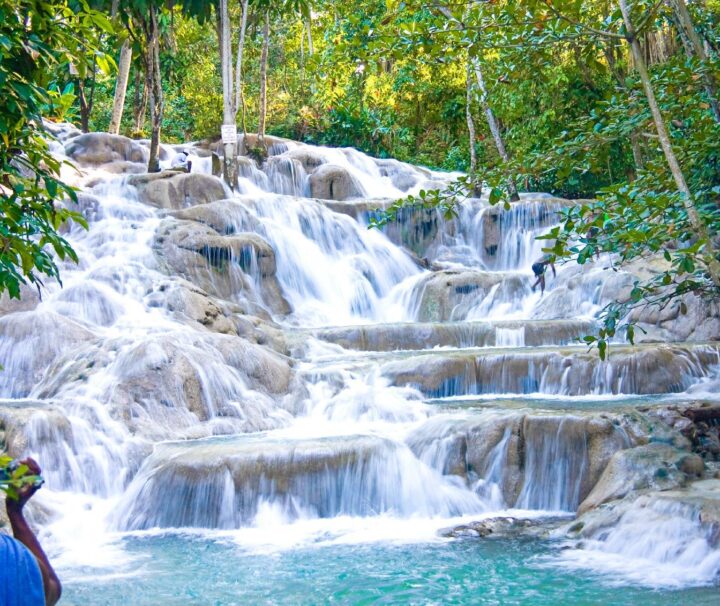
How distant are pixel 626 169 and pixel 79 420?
17152 mm

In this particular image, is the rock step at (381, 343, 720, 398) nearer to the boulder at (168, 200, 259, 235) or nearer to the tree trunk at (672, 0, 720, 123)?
the tree trunk at (672, 0, 720, 123)

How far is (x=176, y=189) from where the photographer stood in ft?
61.0

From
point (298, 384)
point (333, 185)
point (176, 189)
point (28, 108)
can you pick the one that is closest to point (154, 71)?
point (176, 189)

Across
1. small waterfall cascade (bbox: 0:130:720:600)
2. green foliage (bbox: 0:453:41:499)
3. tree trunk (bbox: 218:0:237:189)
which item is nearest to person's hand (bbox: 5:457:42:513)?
green foliage (bbox: 0:453:41:499)

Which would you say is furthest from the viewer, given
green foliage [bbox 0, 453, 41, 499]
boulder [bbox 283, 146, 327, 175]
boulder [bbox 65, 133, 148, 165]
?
boulder [bbox 283, 146, 327, 175]

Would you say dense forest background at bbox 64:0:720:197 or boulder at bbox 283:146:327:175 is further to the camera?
boulder at bbox 283:146:327:175

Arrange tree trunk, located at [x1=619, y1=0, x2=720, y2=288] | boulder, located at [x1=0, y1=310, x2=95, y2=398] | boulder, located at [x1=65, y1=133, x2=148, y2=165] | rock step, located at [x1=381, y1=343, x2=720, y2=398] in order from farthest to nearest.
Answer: boulder, located at [x1=65, y1=133, x2=148, y2=165] < boulder, located at [x1=0, y1=310, x2=95, y2=398] < rock step, located at [x1=381, y1=343, x2=720, y2=398] < tree trunk, located at [x1=619, y1=0, x2=720, y2=288]

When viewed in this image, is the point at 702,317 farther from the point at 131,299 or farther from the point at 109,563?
the point at 109,563

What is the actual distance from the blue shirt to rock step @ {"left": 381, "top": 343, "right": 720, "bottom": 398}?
896cm

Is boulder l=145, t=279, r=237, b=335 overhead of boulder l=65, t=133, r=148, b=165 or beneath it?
beneath

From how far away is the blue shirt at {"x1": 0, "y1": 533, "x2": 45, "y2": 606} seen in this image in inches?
90.8

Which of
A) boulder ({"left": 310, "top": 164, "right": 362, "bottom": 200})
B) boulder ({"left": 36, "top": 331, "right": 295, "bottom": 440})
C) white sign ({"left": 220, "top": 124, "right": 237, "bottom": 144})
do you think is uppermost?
white sign ({"left": 220, "top": 124, "right": 237, "bottom": 144})

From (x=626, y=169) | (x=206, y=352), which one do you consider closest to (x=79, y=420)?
(x=206, y=352)

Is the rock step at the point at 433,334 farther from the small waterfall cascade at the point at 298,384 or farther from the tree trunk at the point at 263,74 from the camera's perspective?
the tree trunk at the point at 263,74
